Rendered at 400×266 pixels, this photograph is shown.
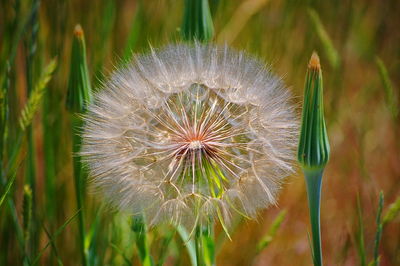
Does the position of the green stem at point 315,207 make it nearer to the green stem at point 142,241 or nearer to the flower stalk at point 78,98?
the green stem at point 142,241

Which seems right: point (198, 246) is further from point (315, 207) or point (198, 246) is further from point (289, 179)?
point (289, 179)

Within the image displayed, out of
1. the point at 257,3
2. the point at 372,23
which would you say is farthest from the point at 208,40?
the point at 372,23

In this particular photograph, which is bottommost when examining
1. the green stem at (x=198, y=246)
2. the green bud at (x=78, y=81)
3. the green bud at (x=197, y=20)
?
the green stem at (x=198, y=246)

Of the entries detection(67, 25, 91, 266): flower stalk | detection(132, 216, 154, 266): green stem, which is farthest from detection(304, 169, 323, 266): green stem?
detection(67, 25, 91, 266): flower stalk

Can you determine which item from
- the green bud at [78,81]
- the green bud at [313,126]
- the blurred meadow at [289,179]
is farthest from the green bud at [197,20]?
the green bud at [313,126]

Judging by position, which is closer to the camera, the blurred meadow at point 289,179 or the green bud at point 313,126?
the green bud at point 313,126

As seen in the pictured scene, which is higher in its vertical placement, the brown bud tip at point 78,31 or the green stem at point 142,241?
the brown bud tip at point 78,31

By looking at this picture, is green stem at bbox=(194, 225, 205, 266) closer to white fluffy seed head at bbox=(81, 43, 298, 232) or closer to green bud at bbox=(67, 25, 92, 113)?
white fluffy seed head at bbox=(81, 43, 298, 232)

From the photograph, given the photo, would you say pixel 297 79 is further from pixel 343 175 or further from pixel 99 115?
pixel 99 115

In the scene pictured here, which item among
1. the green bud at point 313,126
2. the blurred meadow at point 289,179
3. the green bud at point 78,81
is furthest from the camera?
the blurred meadow at point 289,179
